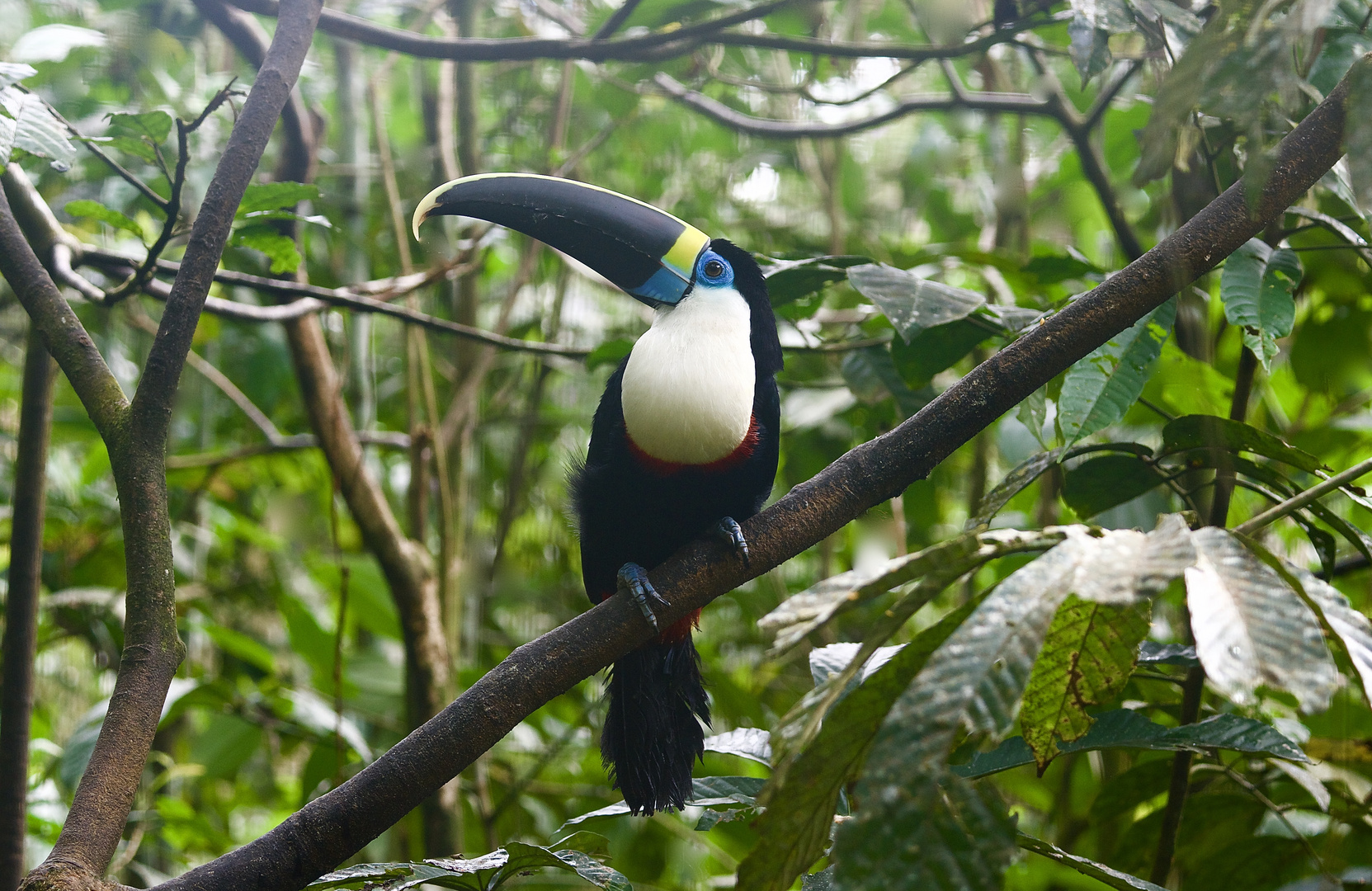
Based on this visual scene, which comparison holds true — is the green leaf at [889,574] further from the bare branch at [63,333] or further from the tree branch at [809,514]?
the bare branch at [63,333]

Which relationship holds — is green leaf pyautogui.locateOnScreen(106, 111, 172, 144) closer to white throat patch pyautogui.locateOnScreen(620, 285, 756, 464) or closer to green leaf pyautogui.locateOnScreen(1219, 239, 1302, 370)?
white throat patch pyautogui.locateOnScreen(620, 285, 756, 464)

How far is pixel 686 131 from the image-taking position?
3990mm

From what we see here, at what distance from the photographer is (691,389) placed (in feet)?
5.45

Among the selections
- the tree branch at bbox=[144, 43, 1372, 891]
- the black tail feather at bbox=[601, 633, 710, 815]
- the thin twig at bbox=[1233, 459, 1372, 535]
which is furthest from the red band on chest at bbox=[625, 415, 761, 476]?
the thin twig at bbox=[1233, 459, 1372, 535]

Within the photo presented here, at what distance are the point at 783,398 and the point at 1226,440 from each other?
5.79ft

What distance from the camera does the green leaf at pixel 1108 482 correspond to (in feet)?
5.20

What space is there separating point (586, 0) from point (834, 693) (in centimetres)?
340

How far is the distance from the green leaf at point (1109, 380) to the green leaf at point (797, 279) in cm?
52

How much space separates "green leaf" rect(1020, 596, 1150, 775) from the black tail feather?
0.76m

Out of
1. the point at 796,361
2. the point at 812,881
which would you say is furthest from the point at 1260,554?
the point at 796,361

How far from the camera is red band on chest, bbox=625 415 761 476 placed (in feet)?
5.85

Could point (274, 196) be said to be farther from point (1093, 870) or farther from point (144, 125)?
point (1093, 870)

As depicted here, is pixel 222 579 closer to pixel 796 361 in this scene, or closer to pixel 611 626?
pixel 796 361

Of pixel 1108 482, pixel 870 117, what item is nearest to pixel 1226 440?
pixel 1108 482
